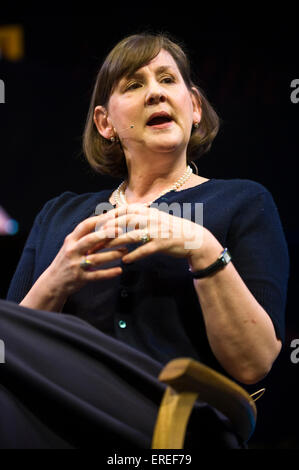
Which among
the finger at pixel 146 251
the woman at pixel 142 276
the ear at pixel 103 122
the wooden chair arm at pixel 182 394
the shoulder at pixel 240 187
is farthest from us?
the ear at pixel 103 122

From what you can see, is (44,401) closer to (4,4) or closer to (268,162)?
(268,162)

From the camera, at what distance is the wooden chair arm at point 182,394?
2.71 feet

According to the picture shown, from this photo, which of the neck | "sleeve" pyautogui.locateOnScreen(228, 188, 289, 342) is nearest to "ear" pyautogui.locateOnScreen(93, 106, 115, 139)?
the neck

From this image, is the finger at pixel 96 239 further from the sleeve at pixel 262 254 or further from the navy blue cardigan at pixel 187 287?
the sleeve at pixel 262 254

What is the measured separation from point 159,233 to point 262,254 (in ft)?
0.87

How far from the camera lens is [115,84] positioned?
1550mm

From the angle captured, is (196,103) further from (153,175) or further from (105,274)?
(105,274)

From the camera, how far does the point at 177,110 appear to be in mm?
1480

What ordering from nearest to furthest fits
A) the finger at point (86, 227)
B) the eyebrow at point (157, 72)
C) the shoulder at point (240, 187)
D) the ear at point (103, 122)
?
the finger at point (86, 227) → the shoulder at point (240, 187) → the eyebrow at point (157, 72) → the ear at point (103, 122)

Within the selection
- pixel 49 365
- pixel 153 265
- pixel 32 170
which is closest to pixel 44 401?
pixel 49 365

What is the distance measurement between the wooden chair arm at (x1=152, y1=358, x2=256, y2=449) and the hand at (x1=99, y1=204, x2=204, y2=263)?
0.29 m

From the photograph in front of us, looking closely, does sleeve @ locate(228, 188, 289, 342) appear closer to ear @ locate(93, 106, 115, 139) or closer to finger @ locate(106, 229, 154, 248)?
finger @ locate(106, 229, 154, 248)

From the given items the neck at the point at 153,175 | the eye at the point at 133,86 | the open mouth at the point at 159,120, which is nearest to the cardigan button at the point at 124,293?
the neck at the point at 153,175

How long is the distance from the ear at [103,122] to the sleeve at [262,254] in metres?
0.50
